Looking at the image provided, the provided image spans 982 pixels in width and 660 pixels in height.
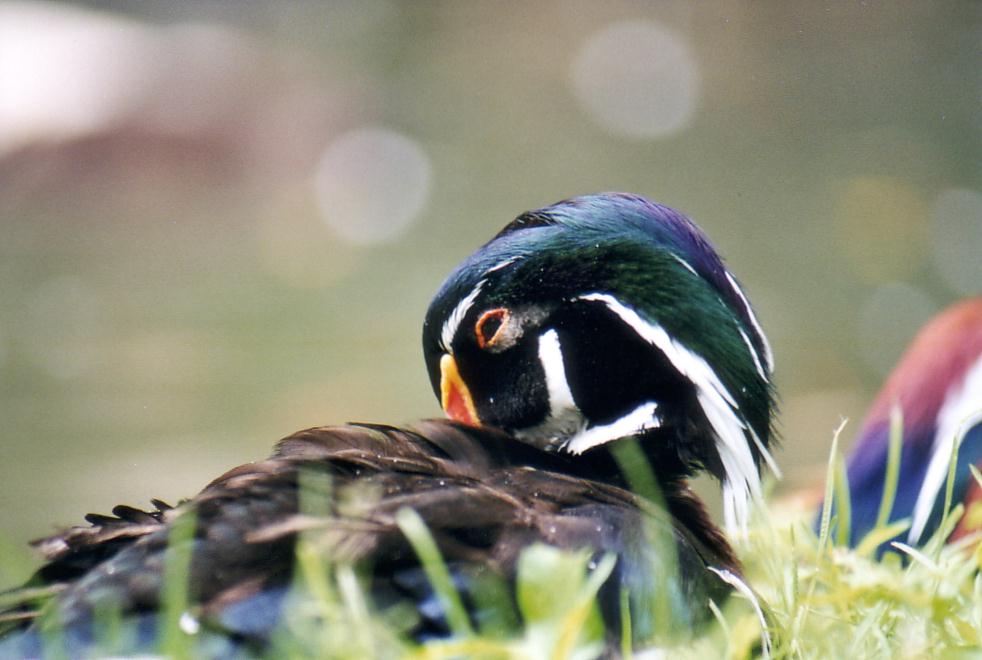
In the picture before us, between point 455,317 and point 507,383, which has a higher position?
point 455,317

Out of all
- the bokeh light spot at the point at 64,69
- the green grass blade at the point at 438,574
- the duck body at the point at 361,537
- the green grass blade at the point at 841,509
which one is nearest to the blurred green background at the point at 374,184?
the bokeh light spot at the point at 64,69

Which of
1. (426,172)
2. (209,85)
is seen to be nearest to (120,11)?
(209,85)

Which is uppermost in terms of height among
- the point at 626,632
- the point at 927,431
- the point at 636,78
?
the point at 636,78

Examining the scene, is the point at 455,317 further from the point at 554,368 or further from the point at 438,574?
the point at 438,574

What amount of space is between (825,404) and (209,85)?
4.74 meters

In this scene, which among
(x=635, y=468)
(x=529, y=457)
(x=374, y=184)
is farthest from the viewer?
(x=374, y=184)

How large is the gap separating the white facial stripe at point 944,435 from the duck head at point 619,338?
588 mm

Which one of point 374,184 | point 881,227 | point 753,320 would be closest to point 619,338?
point 753,320

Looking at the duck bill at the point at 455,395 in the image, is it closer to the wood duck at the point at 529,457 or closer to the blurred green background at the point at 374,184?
the wood duck at the point at 529,457

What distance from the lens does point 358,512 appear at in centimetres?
126

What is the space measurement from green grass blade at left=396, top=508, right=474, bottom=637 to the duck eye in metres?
0.65

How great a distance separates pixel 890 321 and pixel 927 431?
3491 millimetres

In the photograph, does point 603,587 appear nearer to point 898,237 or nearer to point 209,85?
point 898,237

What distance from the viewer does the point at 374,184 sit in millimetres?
8156
